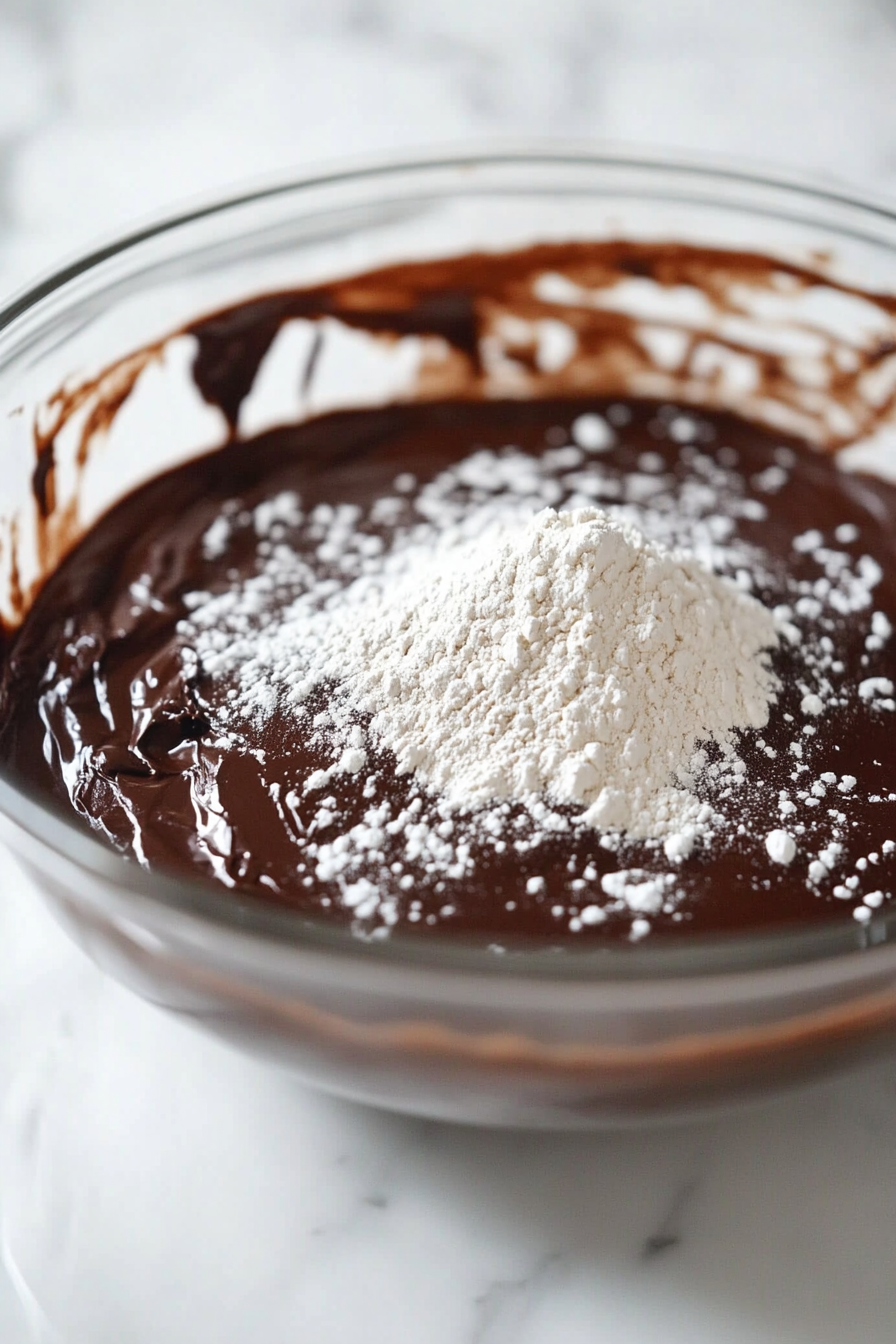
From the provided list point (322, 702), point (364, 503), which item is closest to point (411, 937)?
point (322, 702)

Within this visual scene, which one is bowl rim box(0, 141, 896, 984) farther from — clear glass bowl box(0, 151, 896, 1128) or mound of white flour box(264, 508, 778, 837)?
mound of white flour box(264, 508, 778, 837)

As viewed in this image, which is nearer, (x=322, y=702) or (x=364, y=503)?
(x=322, y=702)

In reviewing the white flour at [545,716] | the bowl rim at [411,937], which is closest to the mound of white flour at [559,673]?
the white flour at [545,716]

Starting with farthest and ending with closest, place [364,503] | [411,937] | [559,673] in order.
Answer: [364,503] < [559,673] < [411,937]

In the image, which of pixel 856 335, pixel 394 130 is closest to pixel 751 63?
pixel 394 130

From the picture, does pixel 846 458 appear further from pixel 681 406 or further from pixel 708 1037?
pixel 708 1037

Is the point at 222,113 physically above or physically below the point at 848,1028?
above

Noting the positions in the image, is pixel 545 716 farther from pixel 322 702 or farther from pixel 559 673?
pixel 322 702
